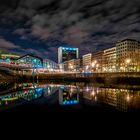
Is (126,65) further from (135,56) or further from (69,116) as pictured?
(69,116)

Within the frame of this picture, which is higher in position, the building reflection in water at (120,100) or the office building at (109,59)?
the office building at (109,59)

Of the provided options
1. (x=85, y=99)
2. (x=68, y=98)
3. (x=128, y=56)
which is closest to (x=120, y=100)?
(x=85, y=99)

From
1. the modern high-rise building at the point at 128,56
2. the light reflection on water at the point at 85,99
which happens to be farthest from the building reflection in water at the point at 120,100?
the modern high-rise building at the point at 128,56

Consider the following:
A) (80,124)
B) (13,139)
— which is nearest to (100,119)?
(80,124)

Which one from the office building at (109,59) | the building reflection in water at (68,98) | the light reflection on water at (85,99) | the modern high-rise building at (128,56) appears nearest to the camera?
the light reflection on water at (85,99)

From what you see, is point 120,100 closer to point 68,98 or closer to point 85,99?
point 85,99

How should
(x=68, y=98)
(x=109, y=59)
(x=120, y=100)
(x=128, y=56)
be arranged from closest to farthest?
(x=120, y=100), (x=68, y=98), (x=128, y=56), (x=109, y=59)

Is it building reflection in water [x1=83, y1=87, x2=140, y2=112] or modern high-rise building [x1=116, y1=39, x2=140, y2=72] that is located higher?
modern high-rise building [x1=116, y1=39, x2=140, y2=72]

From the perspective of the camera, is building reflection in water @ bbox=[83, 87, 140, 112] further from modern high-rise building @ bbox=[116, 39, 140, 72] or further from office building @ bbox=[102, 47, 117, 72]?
office building @ bbox=[102, 47, 117, 72]

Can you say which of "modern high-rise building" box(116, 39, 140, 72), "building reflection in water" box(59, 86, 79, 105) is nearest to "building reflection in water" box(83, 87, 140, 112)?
"building reflection in water" box(59, 86, 79, 105)

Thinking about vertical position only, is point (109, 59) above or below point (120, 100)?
above

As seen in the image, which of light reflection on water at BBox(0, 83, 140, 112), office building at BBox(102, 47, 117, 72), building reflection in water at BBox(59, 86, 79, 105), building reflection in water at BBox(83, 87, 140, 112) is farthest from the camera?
office building at BBox(102, 47, 117, 72)

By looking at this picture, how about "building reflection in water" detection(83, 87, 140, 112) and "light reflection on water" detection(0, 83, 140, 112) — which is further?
"light reflection on water" detection(0, 83, 140, 112)

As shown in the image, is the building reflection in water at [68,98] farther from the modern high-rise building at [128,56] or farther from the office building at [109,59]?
the office building at [109,59]
